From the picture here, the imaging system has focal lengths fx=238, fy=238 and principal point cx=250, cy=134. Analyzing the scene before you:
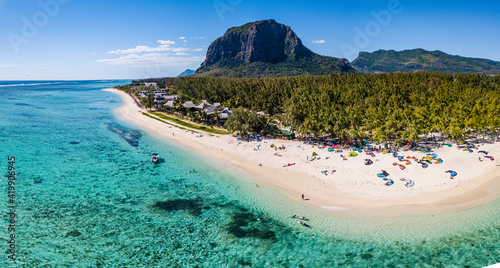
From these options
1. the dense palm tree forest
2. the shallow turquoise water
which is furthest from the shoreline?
the dense palm tree forest

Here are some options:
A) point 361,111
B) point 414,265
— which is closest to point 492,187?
point 414,265

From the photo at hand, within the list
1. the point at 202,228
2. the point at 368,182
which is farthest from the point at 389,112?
the point at 202,228

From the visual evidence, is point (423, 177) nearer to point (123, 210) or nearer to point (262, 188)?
point (262, 188)

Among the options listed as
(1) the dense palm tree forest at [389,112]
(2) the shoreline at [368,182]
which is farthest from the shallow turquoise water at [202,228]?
(1) the dense palm tree forest at [389,112]

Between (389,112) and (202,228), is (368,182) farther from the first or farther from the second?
(389,112)

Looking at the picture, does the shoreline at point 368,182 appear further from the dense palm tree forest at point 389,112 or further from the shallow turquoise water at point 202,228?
the dense palm tree forest at point 389,112

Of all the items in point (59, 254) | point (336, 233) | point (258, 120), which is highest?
point (258, 120)
